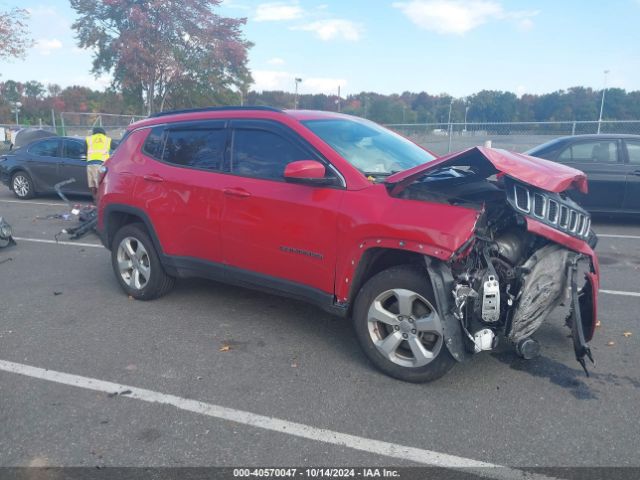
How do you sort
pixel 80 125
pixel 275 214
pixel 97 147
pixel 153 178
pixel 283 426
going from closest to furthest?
1. pixel 283 426
2. pixel 275 214
3. pixel 153 178
4. pixel 97 147
5. pixel 80 125

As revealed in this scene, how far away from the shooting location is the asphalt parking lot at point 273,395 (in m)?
2.90

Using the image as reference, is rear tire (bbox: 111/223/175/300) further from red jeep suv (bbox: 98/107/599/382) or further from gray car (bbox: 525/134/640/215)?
gray car (bbox: 525/134/640/215)

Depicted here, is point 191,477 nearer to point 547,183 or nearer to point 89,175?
point 547,183

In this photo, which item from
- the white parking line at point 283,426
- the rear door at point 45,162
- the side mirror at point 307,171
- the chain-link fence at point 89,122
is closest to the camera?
the white parking line at point 283,426

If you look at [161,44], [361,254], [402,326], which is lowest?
[402,326]

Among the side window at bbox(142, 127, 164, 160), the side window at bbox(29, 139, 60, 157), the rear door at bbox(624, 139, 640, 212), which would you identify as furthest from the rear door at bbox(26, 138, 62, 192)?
the rear door at bbox(624, 139, 640, 212)

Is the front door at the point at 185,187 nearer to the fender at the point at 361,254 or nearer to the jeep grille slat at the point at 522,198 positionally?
the fender at the point at 361,254

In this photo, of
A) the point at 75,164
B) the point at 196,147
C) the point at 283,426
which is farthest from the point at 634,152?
the point at 75,164

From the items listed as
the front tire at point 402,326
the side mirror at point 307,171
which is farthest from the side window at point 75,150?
the front tire at point 402,326

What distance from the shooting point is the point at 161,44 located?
27.0m

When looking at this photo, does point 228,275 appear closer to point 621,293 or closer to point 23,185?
point 621,293

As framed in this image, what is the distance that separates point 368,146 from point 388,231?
1.17 metres

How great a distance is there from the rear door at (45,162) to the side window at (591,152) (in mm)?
10854

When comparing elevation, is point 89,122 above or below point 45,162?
above
